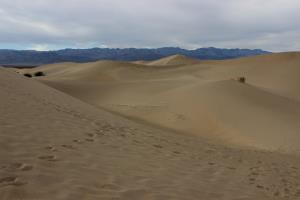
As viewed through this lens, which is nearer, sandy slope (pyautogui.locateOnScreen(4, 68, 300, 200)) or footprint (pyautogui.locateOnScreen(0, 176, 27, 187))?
footprint (pyautogui.locateOnScreen(0, 176, 27, 187))

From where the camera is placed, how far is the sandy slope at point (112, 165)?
16.8ft

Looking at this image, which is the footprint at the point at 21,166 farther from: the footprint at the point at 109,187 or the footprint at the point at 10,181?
the footprint at the point at 109,187

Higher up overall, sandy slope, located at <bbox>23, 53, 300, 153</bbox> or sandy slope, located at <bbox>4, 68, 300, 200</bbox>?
A: sandy slope, located at <bbox>4, 68, 300, 200</bbox>

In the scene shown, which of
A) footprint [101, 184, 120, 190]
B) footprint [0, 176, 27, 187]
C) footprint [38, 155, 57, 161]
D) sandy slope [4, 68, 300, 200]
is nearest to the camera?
footprint [0, 176, 27, 187]

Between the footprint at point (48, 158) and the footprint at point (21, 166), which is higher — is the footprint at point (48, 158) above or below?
below

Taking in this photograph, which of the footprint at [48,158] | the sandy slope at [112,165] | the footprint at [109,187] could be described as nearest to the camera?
the sandy slope at [112,165]

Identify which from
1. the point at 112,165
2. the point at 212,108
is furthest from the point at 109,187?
the point at 212,108

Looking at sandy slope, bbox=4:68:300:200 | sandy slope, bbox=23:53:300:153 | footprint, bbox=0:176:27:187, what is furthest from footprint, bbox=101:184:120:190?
sandy slope, bbox=23:53:300:153

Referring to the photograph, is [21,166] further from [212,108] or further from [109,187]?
[212,108]

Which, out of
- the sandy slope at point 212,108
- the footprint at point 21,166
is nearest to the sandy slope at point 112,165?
the footprint at point 21,166

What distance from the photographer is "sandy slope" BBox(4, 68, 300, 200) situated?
511cm

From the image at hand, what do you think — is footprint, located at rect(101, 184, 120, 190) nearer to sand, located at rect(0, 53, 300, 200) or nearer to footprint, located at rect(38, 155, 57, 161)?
sand, located at rect(0, 53, 300, 200)

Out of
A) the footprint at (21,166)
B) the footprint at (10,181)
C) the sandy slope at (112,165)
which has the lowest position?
the sandy slope at (112,165)

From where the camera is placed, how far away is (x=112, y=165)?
6277 mm
